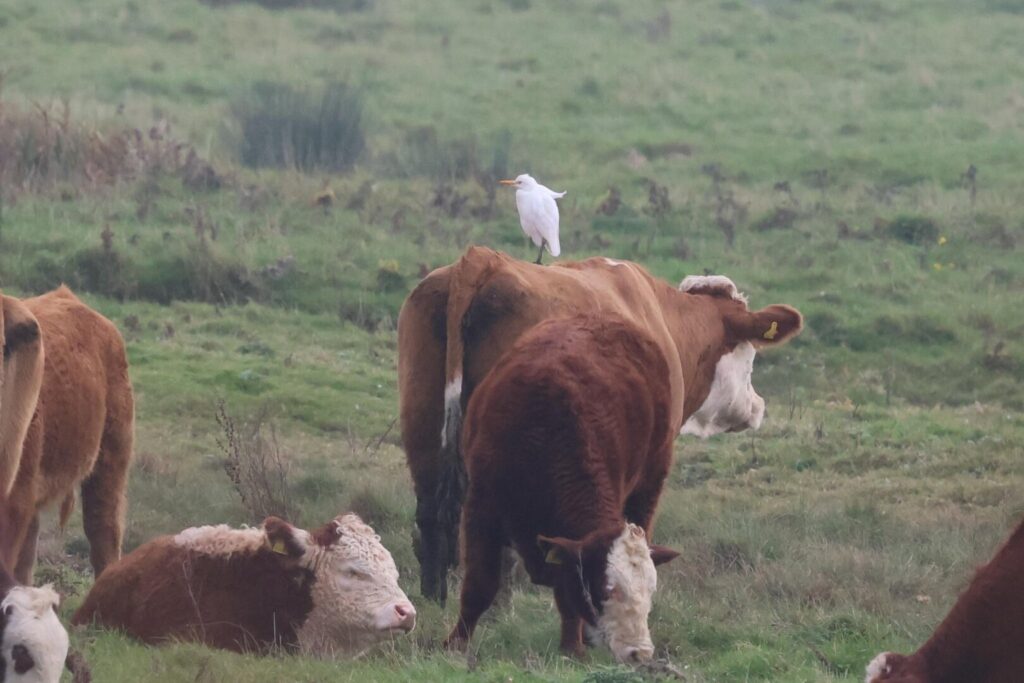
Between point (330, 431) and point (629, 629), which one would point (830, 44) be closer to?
point (330, 431)

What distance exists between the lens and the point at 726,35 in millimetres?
26000

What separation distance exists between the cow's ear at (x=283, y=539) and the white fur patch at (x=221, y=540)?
10 cm

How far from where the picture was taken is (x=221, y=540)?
675 cm

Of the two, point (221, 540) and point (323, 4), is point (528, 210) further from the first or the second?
point (323, 4)

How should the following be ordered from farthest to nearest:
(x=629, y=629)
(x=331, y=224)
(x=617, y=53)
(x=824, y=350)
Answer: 1. (x=617, y=53)
2. (x=331, y=224)
3. (x=824, y=350)
4. (x=629, y=629)

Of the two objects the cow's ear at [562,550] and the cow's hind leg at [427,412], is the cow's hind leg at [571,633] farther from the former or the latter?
the cow's hind leg at [427,412]

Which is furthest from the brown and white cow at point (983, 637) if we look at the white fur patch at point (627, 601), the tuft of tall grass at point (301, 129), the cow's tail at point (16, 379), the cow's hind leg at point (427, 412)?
the tuft of tall grass at point (301, 129)

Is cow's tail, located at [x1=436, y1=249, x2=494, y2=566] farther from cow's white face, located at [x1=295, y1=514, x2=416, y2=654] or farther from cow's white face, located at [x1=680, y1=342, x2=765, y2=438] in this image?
cow's white face, located at [x1=680, y1=342, x2=765, y2=438]

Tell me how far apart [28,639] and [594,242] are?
36.3ft

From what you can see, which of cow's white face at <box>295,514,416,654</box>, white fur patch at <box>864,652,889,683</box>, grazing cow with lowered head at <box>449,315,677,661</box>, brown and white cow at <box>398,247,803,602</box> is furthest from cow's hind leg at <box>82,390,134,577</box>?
white fur patch at <box>864,652,889,683</box>

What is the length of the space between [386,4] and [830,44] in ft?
25.0

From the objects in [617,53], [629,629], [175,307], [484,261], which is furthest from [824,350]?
[617,53]

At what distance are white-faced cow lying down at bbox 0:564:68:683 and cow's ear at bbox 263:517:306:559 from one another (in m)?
1.64

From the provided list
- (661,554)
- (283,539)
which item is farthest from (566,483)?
(283,539)
